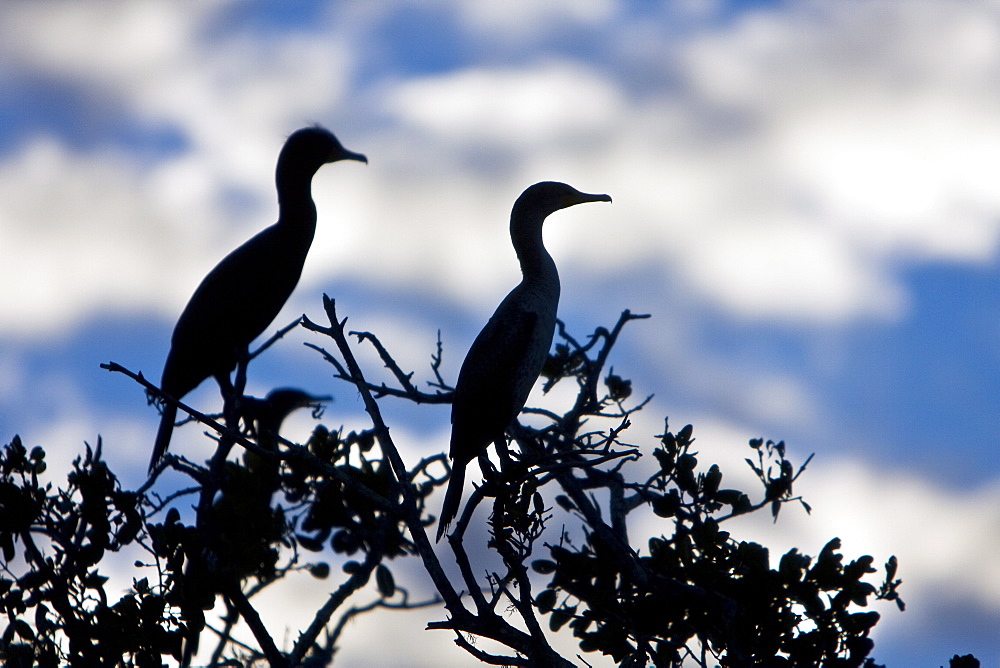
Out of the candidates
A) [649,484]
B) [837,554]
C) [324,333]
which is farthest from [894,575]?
Answer: [324,333]

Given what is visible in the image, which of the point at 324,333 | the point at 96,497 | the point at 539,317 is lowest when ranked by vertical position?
the point at 96,497

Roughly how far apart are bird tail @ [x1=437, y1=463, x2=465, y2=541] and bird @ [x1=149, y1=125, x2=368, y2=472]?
2729 millimetres

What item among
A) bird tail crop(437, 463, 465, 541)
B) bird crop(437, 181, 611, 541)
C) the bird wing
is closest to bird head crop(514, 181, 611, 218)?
bird crop(437, 181, 611, 541)

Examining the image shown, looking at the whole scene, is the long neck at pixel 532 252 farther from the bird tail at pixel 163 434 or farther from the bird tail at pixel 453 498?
the bird tail at pixel 163 434

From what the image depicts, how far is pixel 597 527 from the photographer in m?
4.00

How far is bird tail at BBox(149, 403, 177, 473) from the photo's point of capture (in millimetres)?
6102

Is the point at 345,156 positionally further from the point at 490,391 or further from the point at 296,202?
the point at 490,391

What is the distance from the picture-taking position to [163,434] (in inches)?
243

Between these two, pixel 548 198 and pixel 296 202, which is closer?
pixel 548 198

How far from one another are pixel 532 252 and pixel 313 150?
2877 millimetres

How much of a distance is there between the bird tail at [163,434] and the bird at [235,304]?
35 cm

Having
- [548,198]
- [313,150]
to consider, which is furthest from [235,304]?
[548,198]

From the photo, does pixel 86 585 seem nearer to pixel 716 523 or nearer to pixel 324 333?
pixel 324 333

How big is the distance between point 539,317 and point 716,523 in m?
1.17
